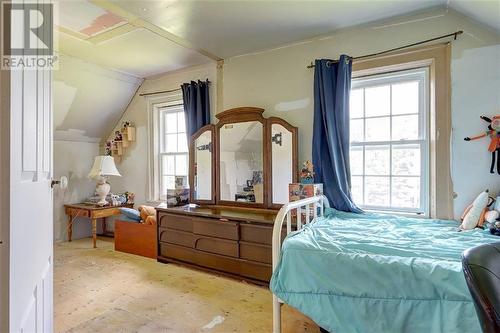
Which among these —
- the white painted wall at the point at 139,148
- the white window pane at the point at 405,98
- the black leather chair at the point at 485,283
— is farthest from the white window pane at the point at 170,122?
the black leather chair at the point at 485,283

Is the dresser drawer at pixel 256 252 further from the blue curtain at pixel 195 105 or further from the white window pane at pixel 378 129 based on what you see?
the blue curtain at pixel 195 105

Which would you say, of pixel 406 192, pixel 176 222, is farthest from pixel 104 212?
pixel 406 192

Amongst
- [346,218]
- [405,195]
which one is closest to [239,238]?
[346,218]

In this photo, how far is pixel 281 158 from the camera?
290 centimetres

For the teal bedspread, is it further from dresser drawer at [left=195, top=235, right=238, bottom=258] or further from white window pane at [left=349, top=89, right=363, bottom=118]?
white window pane at [left=349, top=89, right=363, bottom=118]

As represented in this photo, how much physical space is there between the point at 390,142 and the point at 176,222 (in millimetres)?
2260

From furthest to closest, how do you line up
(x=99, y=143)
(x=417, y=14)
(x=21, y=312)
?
(x=99, y=143)
(x=417, y=14)
(x=21, y=312)

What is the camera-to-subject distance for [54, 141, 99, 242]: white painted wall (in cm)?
405

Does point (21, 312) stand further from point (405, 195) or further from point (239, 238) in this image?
point (405, 195)

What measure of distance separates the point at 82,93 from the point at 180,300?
2950mm

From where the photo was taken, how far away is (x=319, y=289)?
1535 millimetres

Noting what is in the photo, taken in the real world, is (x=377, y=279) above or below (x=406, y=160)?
below

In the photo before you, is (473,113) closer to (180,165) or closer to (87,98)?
(180,165)

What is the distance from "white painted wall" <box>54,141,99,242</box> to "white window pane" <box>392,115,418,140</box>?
420cm
